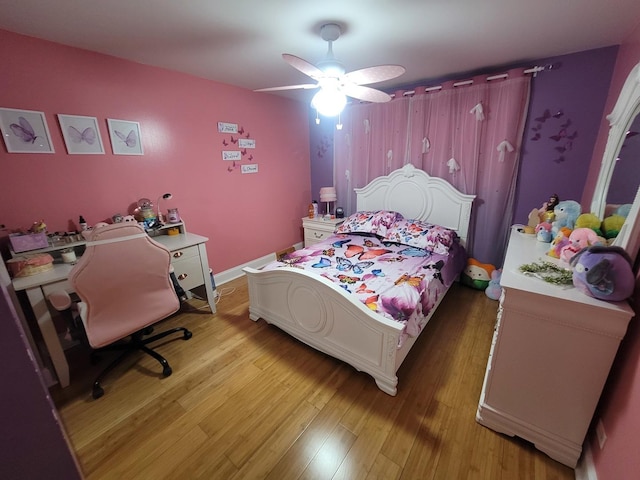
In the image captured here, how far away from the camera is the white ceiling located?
1.54 m

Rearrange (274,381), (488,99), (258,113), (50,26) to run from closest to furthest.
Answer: (50,26) → (274,381) → (488,99) → (258,113)

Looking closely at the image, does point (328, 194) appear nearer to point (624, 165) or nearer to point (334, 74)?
point (334, 74)

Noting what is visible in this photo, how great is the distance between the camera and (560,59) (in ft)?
7.64

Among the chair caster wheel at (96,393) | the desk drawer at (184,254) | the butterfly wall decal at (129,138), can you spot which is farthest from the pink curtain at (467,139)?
the chair caster wheel at (96,393)

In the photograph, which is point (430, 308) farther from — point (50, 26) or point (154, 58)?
point (50, 26)

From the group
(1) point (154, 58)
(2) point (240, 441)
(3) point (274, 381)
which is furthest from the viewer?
(1) point (154, 58)

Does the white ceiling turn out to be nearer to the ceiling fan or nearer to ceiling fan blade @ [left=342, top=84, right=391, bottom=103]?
the ceiling fan

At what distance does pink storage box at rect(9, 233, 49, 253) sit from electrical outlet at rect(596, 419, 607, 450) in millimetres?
3401

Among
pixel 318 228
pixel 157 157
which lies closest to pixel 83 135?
pixel 157 157

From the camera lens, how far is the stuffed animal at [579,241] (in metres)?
1.45

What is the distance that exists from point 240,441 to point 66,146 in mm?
2443

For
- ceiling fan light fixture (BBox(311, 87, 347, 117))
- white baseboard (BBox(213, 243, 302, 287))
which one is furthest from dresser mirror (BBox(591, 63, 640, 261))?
white baseboard (BBox(213, 243, 302, 287))

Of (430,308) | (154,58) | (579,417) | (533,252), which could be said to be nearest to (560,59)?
(533,252)

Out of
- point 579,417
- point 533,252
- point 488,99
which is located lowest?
point 579,417
